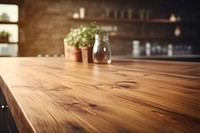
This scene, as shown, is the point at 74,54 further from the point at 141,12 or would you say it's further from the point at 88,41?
the point at 141,12

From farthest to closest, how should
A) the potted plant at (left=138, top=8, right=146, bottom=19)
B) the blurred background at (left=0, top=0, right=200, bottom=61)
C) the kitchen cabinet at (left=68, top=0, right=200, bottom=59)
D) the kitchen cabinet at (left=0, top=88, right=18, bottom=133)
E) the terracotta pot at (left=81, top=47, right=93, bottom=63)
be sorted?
the potted plant at (left=138, top=8, right=146, bottom=19)
the kitchen cabinet at (left=68, top=0, right=200, bottom=59)
the blurred background at (left=0, top=0, right=200, bottom=61)
the terracotta pot at (left=81, top=47, right=93, bottom=63)
the kitchen cabinet at (left=0, top=88, right=18, bottom=133)

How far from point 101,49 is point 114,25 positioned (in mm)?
4253

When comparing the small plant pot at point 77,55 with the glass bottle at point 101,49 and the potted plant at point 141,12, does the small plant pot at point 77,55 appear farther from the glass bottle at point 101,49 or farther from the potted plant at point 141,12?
the potted plant at point 141,12

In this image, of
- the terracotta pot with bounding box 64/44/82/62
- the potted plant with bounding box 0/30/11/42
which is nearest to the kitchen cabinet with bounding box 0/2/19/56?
the potted plant with bounding box 0/30/11/42

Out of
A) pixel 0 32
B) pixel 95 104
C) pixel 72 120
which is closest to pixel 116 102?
pixel 95 104

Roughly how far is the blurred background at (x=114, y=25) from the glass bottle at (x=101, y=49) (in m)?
3.50

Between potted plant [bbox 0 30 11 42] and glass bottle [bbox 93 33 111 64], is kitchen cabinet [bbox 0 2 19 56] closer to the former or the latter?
potted plant [bbox 0 30 11 42]

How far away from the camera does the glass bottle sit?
1832 mm

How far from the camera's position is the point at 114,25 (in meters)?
6.02

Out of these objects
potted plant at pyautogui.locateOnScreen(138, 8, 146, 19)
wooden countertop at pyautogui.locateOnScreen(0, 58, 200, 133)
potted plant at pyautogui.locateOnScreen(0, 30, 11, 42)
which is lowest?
wooden countertop at pyautogui.locateOnScreen(0, 58, 200, 133)

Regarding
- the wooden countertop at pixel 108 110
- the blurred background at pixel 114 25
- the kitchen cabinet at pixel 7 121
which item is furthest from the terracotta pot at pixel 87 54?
the blurred background at pixel 114 25

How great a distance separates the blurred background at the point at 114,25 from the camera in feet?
17.6

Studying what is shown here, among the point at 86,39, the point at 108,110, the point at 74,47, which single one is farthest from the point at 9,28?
the point at 108,110

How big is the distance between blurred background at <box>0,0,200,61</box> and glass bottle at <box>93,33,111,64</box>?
350cm
